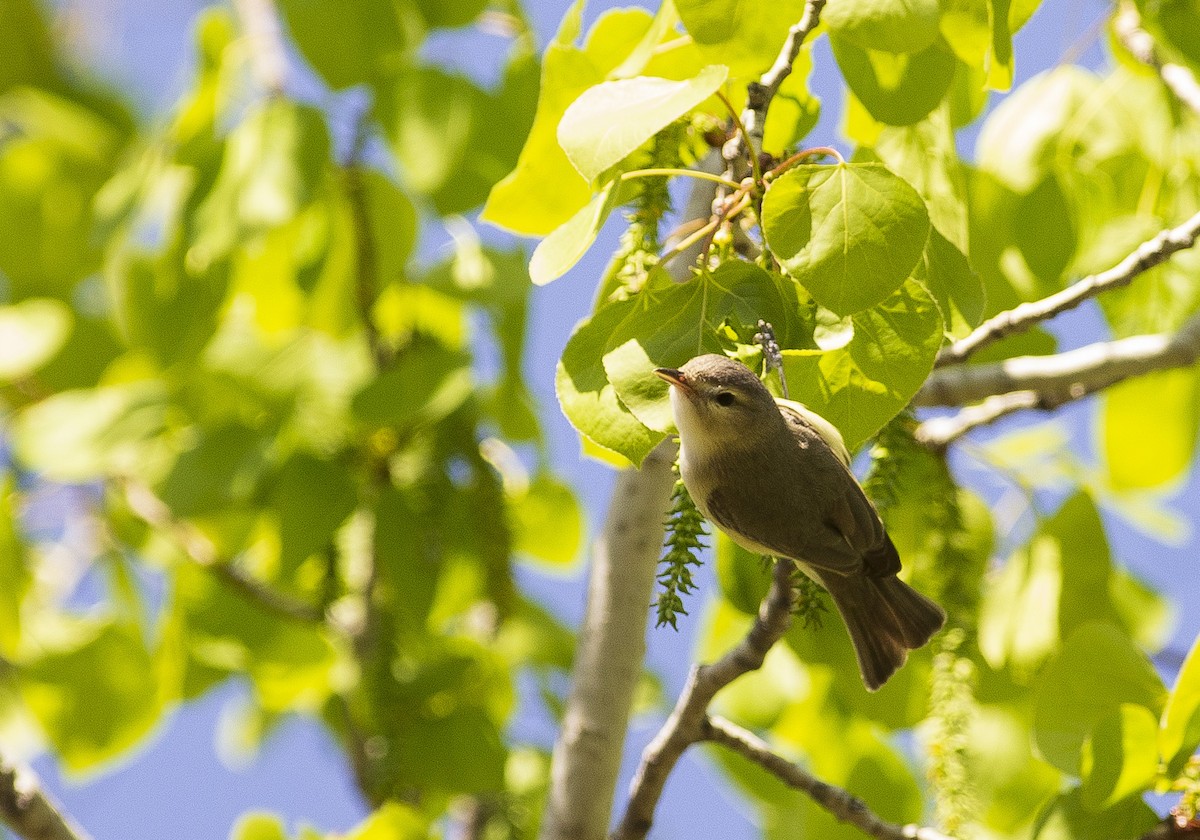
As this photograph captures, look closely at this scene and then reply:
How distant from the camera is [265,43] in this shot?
9.04 feet

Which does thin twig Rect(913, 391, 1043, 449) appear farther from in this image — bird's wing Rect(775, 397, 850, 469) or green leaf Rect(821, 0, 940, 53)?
green leaf Rect(821, 0, 940, 53)

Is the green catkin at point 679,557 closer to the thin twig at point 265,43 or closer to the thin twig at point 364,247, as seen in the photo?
the thin twig at point 364,247

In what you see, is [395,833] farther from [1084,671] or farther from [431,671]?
[1084,671]

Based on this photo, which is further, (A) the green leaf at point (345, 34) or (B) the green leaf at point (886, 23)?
(A) the green leaf at point (345, 34)

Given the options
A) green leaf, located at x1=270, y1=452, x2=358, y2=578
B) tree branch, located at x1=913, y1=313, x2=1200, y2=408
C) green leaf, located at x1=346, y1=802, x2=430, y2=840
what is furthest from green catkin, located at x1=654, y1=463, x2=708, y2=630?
green leaf, located at x1=270, y1=452, x2=358, y2=578

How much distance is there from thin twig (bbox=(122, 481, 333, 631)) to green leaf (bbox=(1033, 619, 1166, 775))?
4.52 ft

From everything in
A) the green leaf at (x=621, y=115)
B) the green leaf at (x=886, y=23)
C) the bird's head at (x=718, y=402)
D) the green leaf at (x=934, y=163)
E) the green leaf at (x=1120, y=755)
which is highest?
the green leaf at (x=886, y=23)

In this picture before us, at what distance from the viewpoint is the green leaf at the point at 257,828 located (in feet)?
6.63

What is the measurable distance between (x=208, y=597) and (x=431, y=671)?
461 millimetres

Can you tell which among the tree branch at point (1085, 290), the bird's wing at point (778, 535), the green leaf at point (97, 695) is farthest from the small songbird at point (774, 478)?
the green leaf at point (97, 695)

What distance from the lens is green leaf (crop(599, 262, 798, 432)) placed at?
1.22 metres

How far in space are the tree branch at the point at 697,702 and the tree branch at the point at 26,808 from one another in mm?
789

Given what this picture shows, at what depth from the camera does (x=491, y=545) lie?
2492 millimetres

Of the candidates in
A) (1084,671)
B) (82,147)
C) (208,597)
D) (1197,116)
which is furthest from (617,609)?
(82,147)
